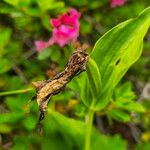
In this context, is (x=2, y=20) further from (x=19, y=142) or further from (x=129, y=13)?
(x=19, y=142)

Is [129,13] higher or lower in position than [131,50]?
higher

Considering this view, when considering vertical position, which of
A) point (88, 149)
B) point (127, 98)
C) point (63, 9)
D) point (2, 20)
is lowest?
point (88, 149)

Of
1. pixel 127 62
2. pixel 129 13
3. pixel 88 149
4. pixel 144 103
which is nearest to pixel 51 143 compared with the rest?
pixel 88 149

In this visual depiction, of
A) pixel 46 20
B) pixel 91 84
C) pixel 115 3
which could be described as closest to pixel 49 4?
pixel 46 20

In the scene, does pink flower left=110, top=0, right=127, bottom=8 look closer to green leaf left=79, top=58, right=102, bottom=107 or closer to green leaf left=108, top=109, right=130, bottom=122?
green leaf left=108, top=109, right=130, bottom=122

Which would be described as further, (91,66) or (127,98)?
(127,98)

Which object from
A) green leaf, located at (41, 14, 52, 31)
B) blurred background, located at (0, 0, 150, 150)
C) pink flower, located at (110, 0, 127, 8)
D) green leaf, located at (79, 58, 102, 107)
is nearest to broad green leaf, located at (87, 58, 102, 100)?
green leaf, located at (79, 58, 102, 107)
